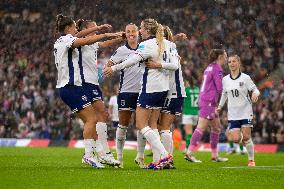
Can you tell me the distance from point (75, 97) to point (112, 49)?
14466mm

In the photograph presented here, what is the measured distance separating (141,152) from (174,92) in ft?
3.75

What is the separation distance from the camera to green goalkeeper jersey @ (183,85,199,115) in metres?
18.5

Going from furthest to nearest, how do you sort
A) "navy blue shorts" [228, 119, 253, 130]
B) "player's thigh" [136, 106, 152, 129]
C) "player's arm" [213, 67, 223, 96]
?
"player's arm" [213, 67, 223, 96]
"navy blue shorts" [228, 119, 253, 130]
"player's thigh" [136, 106, 152, 129]

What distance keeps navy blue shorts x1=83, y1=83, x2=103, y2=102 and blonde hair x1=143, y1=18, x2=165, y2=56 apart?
48.0 inches

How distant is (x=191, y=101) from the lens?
18.6 m

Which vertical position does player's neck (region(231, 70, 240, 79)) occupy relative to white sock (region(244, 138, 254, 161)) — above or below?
above

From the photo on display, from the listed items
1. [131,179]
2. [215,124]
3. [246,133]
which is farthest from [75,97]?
[215,124]

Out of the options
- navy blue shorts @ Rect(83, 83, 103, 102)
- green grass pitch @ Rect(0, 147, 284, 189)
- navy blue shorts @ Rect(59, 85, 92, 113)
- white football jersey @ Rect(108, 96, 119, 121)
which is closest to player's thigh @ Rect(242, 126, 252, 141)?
green grass pitch @ Rect(0, 147, 284, 189)

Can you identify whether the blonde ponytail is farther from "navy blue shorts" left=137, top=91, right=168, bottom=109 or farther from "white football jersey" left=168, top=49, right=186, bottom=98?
"white football jersey" left=168, top=49, right=186, bottom=98

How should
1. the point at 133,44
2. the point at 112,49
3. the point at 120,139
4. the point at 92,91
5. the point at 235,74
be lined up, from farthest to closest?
1. the point at 112,49
2. the point at 235,74
3. the point at 120,139
4. the point at 133,44
5. the point at 92,91

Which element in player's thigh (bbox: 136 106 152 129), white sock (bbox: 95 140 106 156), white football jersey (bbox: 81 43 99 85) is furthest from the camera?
white sock (bbox: 95 140 106 156)

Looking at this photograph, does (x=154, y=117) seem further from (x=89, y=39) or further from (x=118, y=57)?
(x=89, y=39)

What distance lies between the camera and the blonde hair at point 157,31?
10.7 metres

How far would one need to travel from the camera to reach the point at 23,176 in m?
9.20
